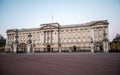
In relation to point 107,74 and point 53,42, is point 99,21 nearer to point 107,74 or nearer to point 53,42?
point 53,42

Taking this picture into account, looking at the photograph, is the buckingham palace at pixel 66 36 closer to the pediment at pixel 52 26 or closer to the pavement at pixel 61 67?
the pediment at pixel 52 26

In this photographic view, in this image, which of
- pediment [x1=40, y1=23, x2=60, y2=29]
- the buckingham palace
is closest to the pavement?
the buckingham palace

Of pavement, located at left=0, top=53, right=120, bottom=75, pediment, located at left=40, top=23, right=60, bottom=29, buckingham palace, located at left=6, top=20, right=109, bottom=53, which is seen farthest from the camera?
pediment, located at left=40, top=23, right=60, bottom=29

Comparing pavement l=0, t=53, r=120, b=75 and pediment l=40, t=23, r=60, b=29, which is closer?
pavement l=0, t=53, r=120, b=75

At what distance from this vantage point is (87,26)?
196ft

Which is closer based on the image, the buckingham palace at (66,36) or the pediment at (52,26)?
the buckingham palace at (66,36)

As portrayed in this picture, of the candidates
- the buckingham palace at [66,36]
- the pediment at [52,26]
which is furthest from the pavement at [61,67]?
the pediment at [52,26]

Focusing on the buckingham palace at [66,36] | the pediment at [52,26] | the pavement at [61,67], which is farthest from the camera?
the pediment at [52,26]

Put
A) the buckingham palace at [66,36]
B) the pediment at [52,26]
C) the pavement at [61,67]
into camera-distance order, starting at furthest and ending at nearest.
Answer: the pediment at [52,26] → the buckingham palace at [66,36] → the pavement at [61,67]

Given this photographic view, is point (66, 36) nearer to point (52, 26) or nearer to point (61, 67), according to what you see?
point (52, 26)

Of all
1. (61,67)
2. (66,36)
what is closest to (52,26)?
(66,36)

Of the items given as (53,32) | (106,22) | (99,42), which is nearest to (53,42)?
(53,32)

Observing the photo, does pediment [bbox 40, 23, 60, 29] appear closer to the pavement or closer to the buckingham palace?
the buckingham palace

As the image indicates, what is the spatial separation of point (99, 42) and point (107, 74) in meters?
51.0
